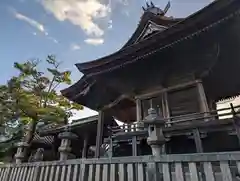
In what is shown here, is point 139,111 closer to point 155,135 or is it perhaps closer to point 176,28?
point 176,28

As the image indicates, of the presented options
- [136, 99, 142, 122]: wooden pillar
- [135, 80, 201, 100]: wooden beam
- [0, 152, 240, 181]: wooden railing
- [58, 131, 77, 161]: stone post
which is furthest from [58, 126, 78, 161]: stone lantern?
[135, 80, 201, 100]: wooden beam

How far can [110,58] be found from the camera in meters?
6.47

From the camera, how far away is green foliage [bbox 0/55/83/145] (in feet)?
38.3

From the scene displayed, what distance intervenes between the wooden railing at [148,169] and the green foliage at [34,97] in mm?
8486

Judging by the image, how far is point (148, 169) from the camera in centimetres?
263

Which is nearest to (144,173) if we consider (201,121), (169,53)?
(201,121)

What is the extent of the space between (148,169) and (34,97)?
11.7 m

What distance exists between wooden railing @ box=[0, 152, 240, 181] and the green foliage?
8486 mm

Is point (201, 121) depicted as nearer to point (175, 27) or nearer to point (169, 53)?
point (169, 53)

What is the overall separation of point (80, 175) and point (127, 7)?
9549 millimetres

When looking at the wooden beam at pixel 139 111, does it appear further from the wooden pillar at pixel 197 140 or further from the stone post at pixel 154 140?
the stone post at pixel 154 140

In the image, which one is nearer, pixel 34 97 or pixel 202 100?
pixel 202 100

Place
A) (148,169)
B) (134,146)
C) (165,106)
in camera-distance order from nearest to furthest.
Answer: (148,169) → (134,146) → (165,106)

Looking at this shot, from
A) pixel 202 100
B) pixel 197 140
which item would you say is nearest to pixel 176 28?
pixel 202 100
